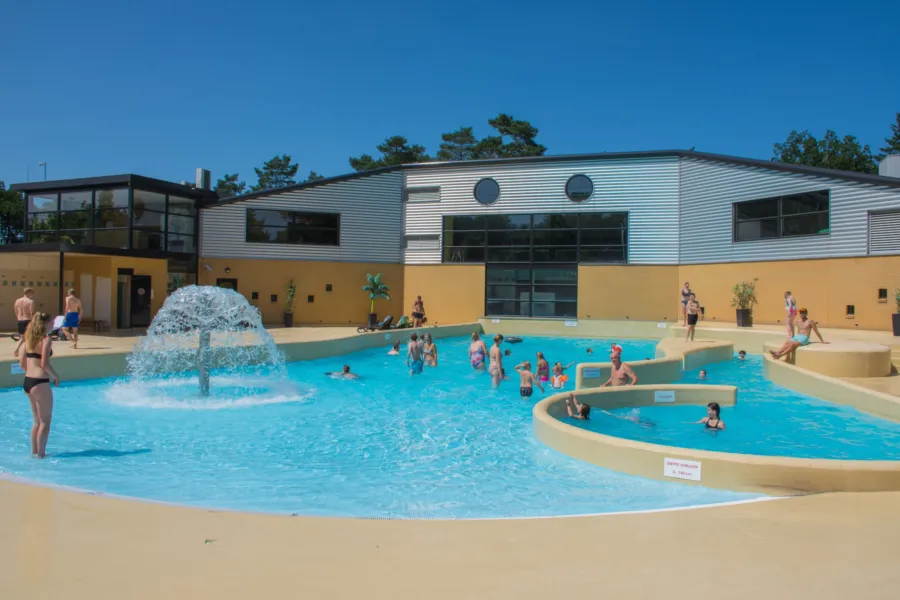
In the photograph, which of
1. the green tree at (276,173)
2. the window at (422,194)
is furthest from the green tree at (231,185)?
the window at (422,194)

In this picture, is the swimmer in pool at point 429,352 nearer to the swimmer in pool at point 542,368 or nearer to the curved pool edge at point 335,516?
the swimmer in pool at point 542,368

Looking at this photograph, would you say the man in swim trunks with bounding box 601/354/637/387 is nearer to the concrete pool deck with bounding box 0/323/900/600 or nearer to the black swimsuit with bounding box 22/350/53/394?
the concrete pool deck with bounding box 0/323/900/600

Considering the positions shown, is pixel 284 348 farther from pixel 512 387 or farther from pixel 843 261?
pixel 843 261

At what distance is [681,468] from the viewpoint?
20.9 feet

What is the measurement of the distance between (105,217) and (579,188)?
17173 mm

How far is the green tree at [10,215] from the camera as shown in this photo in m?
40.4

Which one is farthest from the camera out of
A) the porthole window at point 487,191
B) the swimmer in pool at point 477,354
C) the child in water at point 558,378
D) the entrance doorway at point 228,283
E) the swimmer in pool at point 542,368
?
the porthole window at point 487,191

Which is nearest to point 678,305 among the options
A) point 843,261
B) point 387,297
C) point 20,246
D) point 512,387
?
point 843,261

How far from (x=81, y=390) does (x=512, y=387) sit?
28.6 feet

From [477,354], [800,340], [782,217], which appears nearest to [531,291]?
[782,217]

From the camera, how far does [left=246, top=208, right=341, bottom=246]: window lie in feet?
81.6

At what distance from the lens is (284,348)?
1670 cm

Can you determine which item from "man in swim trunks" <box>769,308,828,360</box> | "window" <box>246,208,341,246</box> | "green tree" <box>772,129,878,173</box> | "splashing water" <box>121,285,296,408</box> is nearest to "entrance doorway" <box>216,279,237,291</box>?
"window" <box>246,208,341,246</box>

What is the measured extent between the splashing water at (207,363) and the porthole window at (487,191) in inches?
503
